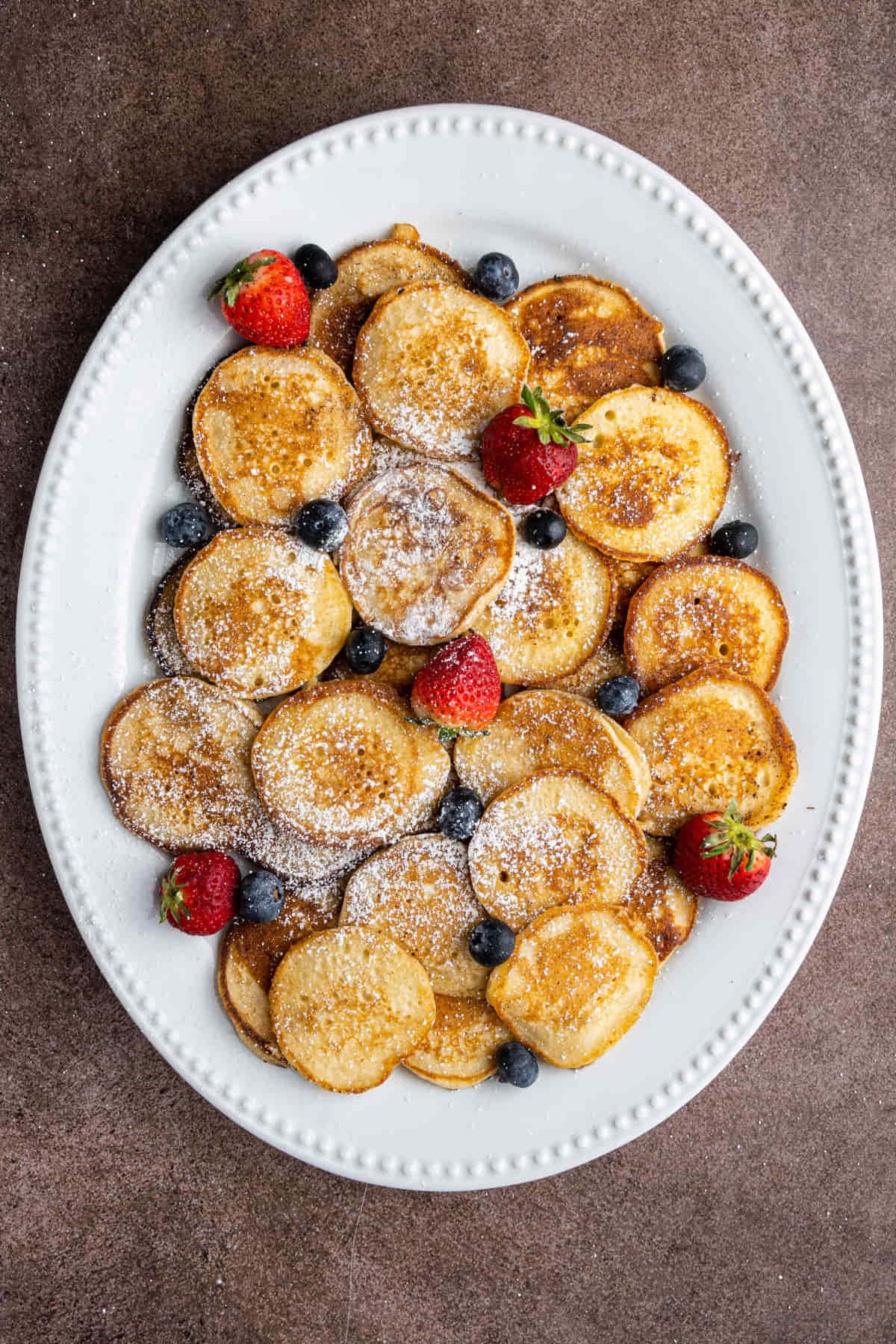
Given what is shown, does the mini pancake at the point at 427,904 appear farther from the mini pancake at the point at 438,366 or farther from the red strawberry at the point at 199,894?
the mini pancake at the point at 438,366

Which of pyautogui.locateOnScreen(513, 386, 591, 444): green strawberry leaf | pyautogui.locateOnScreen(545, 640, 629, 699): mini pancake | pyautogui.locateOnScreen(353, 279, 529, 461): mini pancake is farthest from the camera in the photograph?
pyautogui.locateOnScreen(545, 640, 629, 699): mini pancake

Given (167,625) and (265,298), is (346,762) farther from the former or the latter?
(265,298)

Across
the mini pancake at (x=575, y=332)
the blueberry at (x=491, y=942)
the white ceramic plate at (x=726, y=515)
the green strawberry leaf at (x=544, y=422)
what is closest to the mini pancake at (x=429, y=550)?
the green strawberry leaf at (x=544, y=422)

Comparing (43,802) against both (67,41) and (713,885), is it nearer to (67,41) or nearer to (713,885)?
(713,885)

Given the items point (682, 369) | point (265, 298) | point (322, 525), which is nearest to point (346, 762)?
point (322, 525)

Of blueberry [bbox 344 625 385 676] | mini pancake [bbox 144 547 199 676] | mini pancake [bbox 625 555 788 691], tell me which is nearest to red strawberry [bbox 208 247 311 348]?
mini pancake [bbox 144 547 199 676]

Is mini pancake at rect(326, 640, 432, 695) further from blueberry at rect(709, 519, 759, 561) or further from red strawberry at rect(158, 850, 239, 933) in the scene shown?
blueberry at rect(709, 519, 759, 561)
